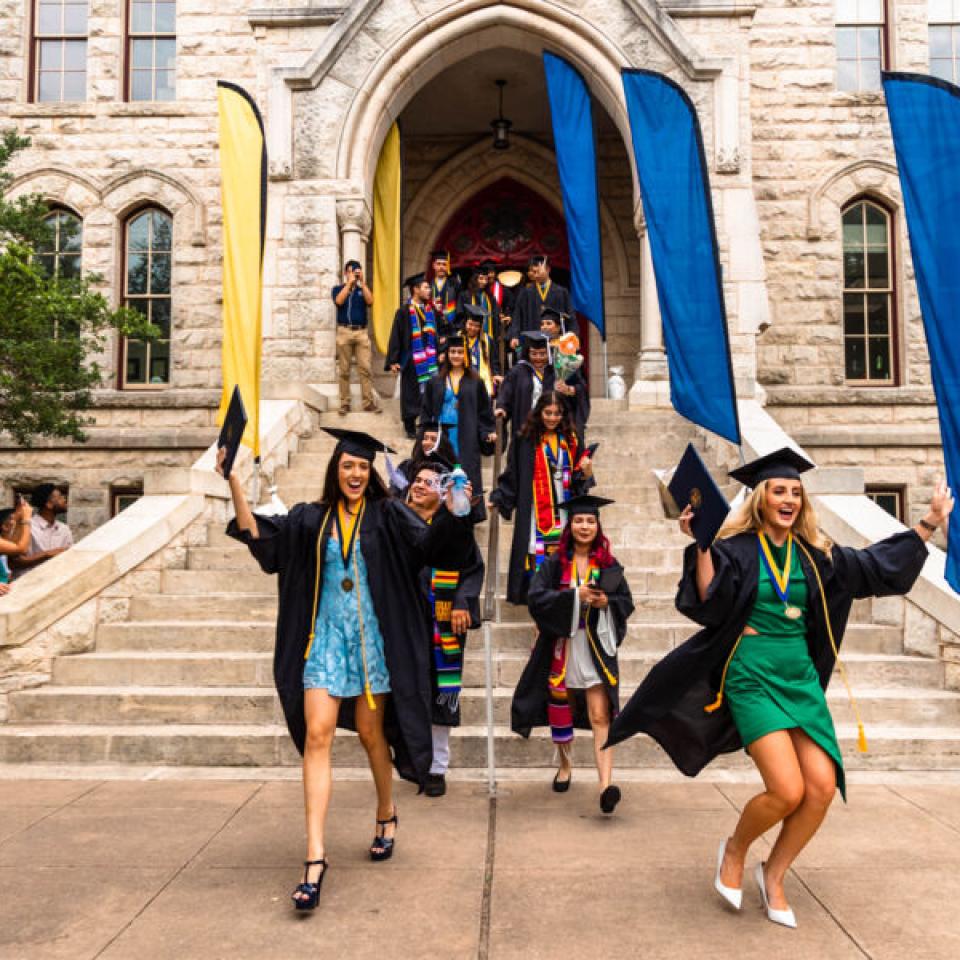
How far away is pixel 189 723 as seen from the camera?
6.30 metres

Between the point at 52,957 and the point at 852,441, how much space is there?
41.2 ft

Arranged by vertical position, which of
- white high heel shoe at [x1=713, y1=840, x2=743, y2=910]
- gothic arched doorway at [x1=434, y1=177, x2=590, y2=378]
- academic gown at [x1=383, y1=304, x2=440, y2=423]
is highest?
gothic arched doorway at [x1=434, y1=177, x2=590, y2=378]

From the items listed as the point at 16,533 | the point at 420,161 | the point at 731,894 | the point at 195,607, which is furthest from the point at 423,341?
the point at 731,894

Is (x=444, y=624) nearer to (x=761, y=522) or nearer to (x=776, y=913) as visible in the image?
(x=761, y=522)

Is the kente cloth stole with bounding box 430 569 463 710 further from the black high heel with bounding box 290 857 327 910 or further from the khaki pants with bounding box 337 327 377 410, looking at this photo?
the khaki pants with bounding box 337 327 377 410

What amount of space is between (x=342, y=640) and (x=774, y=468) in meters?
2.08

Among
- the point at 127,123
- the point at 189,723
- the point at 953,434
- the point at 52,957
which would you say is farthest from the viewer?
the point at 127,123

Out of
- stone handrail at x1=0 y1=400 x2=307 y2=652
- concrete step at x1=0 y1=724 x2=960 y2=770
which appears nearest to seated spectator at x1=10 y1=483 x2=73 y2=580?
stone handrail at x1=0 y1=400 x2=307 y2=652

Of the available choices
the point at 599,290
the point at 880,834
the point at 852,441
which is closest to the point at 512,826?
the point at 880,834

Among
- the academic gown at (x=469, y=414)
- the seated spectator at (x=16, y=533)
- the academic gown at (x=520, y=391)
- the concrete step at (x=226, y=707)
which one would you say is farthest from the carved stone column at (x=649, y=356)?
the seated spectator at (x=16, y=533)

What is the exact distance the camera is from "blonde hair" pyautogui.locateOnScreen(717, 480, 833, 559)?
3959mm

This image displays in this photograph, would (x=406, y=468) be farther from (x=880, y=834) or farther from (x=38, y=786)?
(x=880, y=834)

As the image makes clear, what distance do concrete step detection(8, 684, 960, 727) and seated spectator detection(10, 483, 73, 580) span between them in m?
2.86

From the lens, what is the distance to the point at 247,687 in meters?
6.59
